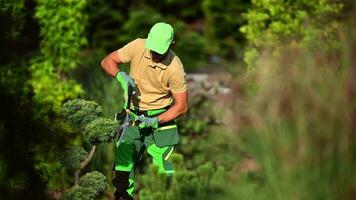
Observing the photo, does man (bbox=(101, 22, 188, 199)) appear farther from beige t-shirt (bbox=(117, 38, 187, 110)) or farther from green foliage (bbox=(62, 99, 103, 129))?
green foliage (bbox=(62, 99, 103, 129))

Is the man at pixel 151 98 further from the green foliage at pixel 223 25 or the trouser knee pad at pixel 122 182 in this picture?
the green foliage at pixel 223 25

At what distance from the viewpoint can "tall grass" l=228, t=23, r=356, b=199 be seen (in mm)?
4918

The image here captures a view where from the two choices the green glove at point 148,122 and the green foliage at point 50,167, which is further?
the green foliage at point 50,167

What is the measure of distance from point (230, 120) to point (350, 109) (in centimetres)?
92

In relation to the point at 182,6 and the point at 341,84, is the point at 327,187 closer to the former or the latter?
the point at 341,84

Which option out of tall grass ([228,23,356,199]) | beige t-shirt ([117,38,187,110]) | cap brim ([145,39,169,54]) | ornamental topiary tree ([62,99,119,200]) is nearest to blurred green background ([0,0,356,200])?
tall grass ([228,23,356,199])

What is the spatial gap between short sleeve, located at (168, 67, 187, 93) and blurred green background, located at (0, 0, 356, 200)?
40 cm

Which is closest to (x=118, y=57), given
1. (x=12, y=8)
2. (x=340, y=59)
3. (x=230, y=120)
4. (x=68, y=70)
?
(x=230, y=120)

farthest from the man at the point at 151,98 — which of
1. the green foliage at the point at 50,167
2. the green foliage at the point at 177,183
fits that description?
the green foliage at the point at 50,167

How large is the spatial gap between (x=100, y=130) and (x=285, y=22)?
13.7 feet

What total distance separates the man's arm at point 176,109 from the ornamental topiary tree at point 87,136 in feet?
1.08

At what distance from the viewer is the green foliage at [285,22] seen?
830cm

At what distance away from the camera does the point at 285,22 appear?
9.04 meters

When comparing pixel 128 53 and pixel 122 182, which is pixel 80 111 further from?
pixel 122 182
